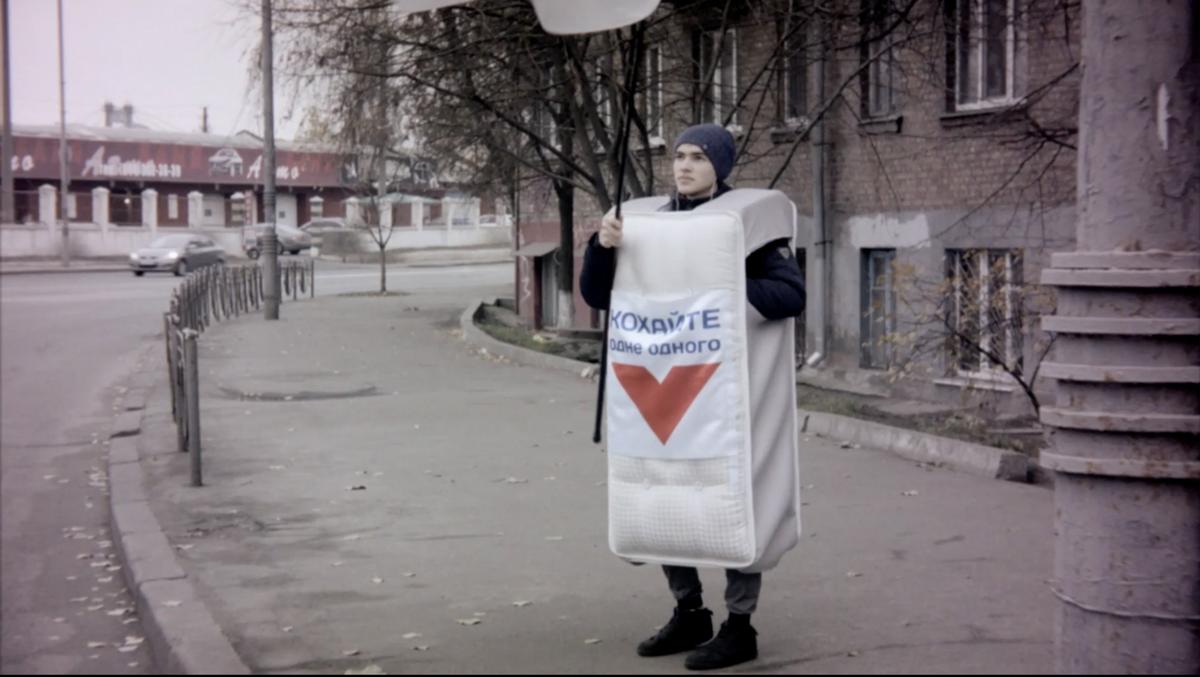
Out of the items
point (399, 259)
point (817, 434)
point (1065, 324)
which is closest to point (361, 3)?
point (817, 434)

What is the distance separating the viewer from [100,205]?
8.01 metres

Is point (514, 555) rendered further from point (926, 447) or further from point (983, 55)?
point (983, 55)

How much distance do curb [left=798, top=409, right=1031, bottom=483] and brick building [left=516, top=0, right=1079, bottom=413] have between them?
4.02 feet

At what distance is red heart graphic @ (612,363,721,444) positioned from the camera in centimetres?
492

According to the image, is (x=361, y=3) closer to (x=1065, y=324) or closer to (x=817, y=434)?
(x=817, y=434)

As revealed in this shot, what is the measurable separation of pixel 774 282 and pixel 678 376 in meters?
0.47

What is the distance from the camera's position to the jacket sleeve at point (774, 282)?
4.98 metres

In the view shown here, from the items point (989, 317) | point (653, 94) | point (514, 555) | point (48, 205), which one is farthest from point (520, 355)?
point (48, 205)

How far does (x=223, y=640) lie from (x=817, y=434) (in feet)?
23.1

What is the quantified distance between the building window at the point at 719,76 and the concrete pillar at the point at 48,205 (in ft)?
40.7

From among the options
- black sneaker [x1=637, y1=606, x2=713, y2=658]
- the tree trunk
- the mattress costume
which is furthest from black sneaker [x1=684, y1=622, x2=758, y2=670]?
the tree trunk

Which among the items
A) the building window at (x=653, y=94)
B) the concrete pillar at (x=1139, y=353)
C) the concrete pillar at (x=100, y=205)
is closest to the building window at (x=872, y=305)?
the building window at (x=653, y=94)

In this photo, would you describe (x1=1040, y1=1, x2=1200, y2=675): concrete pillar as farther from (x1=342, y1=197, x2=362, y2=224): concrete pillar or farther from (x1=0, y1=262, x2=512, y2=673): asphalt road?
(x1=342, y1=197, x2=362, y2=224): concrete pillar

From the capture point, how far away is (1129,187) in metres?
3.67
